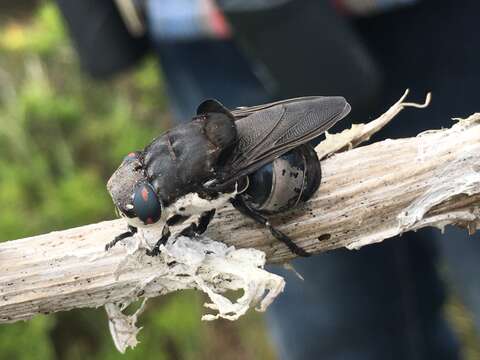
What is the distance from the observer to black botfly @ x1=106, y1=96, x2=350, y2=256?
1606mm

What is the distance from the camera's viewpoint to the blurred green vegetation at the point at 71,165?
11.4ft

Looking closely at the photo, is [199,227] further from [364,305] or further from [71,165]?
[71,165]

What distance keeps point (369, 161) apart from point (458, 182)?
22 centimetres

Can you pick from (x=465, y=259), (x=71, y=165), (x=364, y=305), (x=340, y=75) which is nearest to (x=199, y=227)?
(x=340, y=75)

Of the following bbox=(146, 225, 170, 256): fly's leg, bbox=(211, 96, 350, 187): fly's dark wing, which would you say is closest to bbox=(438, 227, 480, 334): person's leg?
bbox=(211, 96, 350, 187): fly's dark wing

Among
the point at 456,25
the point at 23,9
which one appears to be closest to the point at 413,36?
the point at 456,25

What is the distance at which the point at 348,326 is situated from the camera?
317 cm

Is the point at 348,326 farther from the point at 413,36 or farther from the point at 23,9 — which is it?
the point at 23,9

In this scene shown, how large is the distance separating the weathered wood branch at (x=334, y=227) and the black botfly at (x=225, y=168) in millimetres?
52

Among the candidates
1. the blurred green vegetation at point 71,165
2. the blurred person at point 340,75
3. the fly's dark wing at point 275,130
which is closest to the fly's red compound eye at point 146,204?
the fly's dark wing at point 275,130

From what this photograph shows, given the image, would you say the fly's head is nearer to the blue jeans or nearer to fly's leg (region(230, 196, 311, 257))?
fly's leg (region(230, 196, 311, 257))

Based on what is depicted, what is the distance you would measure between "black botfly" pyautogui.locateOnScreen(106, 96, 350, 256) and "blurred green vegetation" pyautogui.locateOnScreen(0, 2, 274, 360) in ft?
6.02

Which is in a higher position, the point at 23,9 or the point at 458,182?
the point at 458,182

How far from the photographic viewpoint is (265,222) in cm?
161
